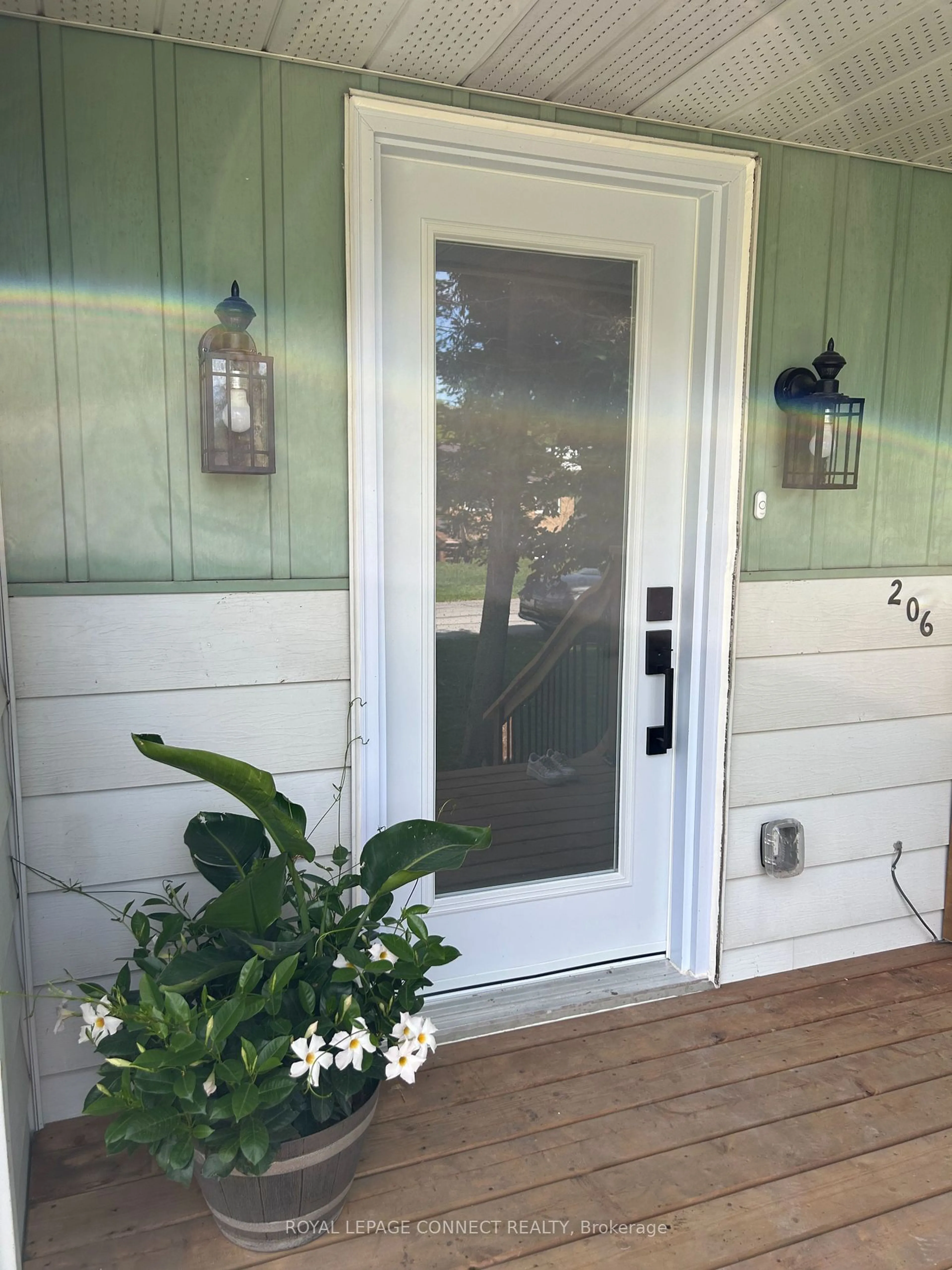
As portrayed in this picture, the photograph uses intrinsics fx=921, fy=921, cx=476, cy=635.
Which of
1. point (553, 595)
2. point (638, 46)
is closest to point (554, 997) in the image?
point (553, 595)

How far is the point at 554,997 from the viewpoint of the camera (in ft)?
8.19

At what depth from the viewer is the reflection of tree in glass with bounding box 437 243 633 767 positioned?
7.47ft

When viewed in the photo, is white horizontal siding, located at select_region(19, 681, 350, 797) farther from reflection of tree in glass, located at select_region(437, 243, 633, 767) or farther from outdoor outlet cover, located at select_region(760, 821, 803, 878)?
outdoor outlet cover, located at select_region(760, 821, 803, 878)

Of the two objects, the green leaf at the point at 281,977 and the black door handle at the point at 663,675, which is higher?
the black door handle at the point at 663,675

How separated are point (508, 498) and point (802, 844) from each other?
1317mm

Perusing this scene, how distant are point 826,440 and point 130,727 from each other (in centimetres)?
187

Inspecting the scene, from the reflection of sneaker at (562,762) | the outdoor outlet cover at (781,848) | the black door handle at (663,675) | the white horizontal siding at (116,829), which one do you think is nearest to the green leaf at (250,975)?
the white horizontal siding at (116,829)

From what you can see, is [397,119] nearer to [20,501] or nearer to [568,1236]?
[20,501]

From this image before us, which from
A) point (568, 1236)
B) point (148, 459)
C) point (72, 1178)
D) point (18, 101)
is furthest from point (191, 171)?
point (568, 1236)

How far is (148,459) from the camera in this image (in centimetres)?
194

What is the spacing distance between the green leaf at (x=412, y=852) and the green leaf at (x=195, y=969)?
0.98 ft

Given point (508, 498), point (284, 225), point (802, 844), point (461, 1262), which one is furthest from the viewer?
point (802, 844)

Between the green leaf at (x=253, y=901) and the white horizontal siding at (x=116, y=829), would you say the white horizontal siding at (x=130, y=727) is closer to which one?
the white horizontal siding at (x=116, y=829)

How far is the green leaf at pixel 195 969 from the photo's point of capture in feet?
5.41
